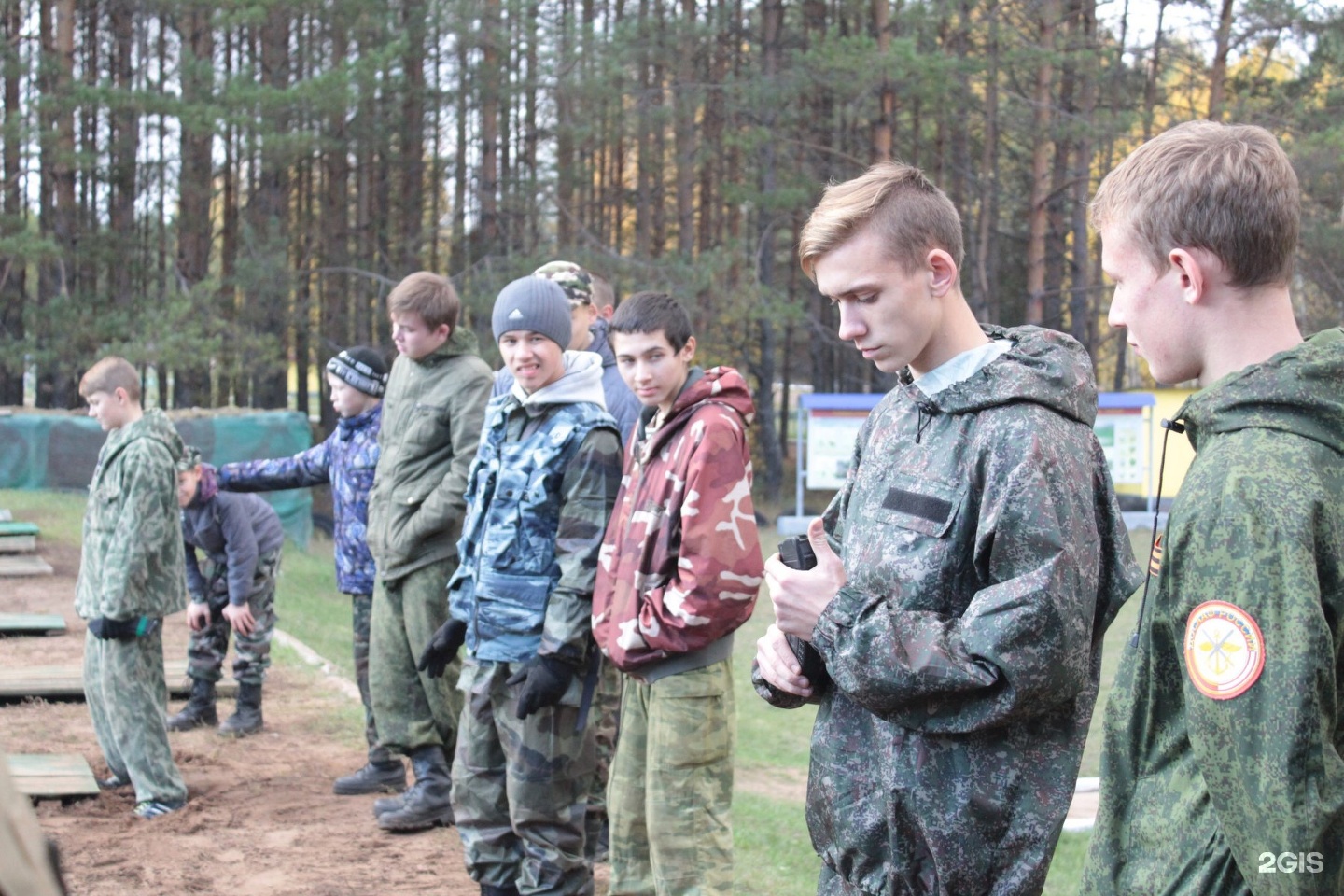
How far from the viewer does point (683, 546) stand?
13.3 ft

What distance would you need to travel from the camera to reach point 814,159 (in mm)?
29547

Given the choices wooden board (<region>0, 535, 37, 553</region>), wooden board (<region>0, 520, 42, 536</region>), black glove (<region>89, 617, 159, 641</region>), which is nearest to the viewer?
black glove (<region>89, 617, 159, 641</region>)

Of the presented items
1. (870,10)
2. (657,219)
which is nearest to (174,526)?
(870,10)

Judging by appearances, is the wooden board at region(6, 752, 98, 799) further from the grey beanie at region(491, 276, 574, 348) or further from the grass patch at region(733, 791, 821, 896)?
the grey beanie at region(491, 276, 574, 348)

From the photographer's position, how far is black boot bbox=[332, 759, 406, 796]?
650 cm

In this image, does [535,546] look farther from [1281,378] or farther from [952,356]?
[1281,378]

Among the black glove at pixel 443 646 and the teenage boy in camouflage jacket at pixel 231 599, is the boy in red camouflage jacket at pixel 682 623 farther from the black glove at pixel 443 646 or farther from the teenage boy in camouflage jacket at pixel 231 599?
the teenage boy in camouflage jacket at pixel 231 599

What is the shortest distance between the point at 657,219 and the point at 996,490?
3155 cm

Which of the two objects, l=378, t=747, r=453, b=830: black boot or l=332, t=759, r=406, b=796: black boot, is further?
l=332, t=759, r=406, b=796: black boot

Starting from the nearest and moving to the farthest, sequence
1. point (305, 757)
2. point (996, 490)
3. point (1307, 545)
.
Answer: point (1307, 545)
point (996, 490)
point (305, 757)

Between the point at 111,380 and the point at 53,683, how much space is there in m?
3.14

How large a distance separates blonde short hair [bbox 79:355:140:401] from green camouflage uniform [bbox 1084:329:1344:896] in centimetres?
512

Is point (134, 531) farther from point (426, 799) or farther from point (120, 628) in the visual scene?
point (426, 799)

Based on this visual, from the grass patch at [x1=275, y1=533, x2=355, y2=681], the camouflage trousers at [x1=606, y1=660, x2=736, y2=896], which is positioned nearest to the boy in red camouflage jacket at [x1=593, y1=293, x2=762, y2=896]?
the camouflage trousers at [x1=606, y1=660, x2=736, y2=896]
